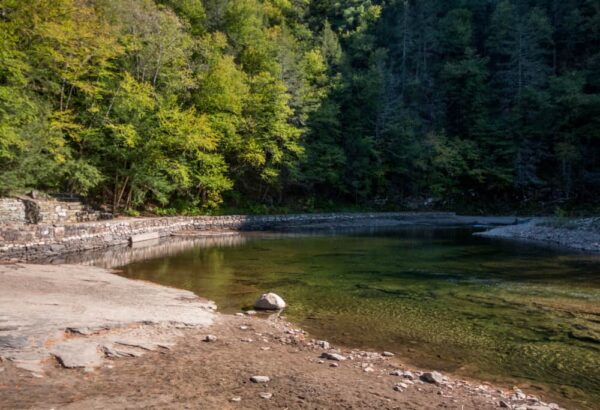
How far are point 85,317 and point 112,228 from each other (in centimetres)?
1709

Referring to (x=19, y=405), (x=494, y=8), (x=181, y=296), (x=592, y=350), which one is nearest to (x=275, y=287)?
(x=181, y=296)

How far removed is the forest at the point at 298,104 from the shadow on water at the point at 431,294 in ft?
29.0

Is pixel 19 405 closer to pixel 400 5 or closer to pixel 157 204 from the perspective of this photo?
pixel 157 204

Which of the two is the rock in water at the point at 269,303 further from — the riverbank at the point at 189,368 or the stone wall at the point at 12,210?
the stone wall at the point at 12,210

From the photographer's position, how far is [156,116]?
3172cm

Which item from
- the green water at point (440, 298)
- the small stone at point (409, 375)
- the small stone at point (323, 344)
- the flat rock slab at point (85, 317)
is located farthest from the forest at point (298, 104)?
the small stone at point (409, 375)

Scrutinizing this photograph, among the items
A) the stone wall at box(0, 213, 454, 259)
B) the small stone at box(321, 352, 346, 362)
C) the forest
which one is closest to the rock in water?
the small stone at box(321, 352, 346, 362)

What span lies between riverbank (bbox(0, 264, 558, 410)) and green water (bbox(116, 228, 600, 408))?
3.61 feet

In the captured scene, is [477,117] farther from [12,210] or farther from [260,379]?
[260,379]

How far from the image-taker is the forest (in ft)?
89.6

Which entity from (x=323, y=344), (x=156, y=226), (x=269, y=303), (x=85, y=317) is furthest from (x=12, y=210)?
(x=323, y=344)

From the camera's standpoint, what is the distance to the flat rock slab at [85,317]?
23.5 ft

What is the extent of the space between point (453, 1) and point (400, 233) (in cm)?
5537

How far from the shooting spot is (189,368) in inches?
275
